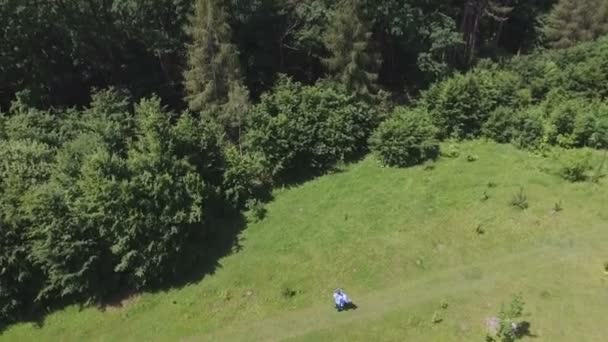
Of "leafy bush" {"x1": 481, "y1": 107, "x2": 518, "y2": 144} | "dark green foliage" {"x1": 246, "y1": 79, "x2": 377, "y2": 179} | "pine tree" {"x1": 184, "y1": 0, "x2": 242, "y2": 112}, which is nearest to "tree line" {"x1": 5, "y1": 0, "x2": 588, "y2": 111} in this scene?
"pine tree" {"x1": 184, "y1": 0, "x2": 242, "y2": 112}

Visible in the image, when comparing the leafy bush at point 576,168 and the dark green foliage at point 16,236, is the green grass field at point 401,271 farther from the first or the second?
the dark green foliage at point 16,236

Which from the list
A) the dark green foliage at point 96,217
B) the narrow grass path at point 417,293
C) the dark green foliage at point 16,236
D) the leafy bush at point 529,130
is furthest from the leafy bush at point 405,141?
the dark green foliage at point 16,236

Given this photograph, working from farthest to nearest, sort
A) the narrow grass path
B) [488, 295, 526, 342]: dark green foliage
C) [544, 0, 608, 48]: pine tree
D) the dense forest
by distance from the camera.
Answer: [544, 0, 608, 48]: pine tree → the dense forest → the narrow grass path → [488, 295, 526, 342]: dark green foliage

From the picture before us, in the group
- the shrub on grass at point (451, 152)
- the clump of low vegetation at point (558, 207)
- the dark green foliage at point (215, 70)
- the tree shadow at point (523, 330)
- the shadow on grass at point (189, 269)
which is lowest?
the shadow on grass at point (189, 269)

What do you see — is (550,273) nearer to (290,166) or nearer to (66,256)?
(290,166)

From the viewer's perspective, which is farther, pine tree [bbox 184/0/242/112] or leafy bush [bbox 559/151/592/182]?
pine tree [bbox 184/0/242/112]

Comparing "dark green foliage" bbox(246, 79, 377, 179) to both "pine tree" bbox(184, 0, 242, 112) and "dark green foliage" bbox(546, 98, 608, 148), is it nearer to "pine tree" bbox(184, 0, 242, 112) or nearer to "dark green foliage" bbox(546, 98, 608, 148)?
"pine tree" bbox(184, 0, 242, 112)

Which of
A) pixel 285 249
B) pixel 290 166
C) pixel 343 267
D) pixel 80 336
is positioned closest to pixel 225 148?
pixel 290 166
